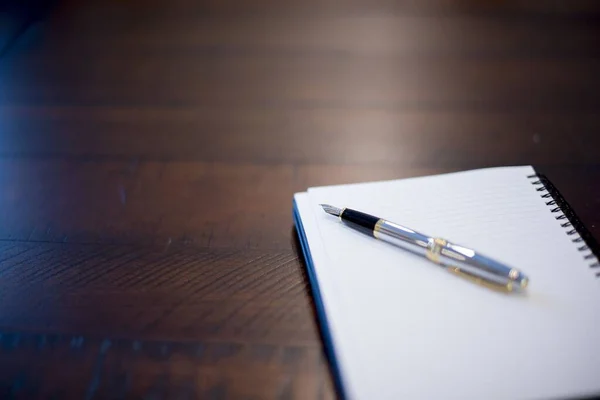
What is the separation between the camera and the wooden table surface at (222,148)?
1.61 feet

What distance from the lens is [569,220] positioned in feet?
1.85

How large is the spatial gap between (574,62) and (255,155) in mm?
514

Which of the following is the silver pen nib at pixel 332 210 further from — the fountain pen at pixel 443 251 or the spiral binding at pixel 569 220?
the spiral binding at pixel 569 220

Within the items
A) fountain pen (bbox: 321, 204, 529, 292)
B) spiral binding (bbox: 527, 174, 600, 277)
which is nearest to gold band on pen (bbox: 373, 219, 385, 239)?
fountain pen (bbox: 321, 204, 529, 292)

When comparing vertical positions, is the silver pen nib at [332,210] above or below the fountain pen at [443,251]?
above

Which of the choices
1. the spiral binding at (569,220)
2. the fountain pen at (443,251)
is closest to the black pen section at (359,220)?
the fountain pen at (443,251)

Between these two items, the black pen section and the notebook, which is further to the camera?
the black pen section

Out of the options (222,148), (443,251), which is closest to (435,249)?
(443,251)

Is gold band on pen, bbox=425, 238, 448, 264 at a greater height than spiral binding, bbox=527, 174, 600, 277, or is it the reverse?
spiral binding, bbox=527, 174, 600, 277

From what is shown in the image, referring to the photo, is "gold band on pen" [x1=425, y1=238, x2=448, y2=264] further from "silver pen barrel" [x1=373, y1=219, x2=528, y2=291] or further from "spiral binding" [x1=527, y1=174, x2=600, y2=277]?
"spiral binding" [x1=527, y1=174, x2=600, y2=277]

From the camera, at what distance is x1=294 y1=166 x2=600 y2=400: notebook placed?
43cm

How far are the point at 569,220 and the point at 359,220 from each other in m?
0.19

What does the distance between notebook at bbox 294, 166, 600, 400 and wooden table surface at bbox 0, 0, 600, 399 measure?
3 cm

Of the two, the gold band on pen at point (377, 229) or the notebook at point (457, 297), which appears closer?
the notebook at point (457, 297)
